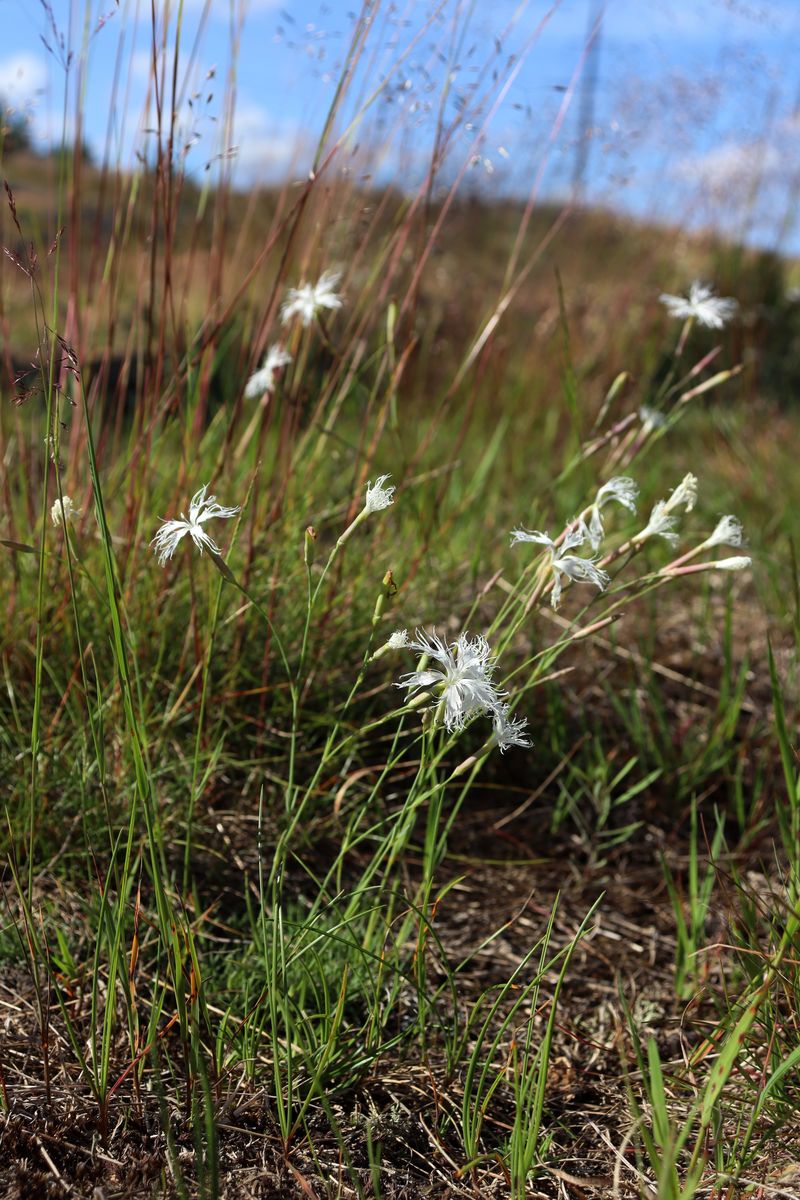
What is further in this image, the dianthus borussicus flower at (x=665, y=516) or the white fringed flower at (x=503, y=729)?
the dianthus borussicus flower at (x=665, y=516)

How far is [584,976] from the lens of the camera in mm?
1463

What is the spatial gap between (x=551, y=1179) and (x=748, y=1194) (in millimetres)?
207

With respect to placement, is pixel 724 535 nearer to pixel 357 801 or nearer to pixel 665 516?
pixel 665 516

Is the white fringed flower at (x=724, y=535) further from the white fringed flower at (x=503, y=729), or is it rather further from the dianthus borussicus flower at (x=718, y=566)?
the white fringed flower at (x=503, y=729)

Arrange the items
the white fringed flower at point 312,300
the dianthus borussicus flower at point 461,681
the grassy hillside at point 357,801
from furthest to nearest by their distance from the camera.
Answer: the white fringed flower at point 312,300
the grassy hillside at point 357,801
the dianthus borussicus flower at point 461,681

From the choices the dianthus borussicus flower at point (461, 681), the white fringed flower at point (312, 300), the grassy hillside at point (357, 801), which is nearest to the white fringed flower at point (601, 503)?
the grassy hillside at point (357, 801)

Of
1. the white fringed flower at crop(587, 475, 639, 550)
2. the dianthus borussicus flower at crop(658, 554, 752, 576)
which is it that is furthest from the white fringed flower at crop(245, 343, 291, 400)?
the dianthus borussicus flower at crop(658, 554, 752, 576)

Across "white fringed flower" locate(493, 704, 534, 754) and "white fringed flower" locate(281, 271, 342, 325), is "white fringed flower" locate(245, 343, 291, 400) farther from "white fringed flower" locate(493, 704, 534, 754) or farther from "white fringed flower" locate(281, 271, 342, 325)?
"white fringed flower" locate(493, 704, 534, 754)

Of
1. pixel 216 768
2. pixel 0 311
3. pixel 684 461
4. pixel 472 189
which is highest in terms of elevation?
pixel 472 189

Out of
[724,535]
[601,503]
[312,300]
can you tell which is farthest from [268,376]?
[724,535]

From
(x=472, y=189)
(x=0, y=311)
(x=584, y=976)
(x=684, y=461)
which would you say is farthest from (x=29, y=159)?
(x=584, y=976)

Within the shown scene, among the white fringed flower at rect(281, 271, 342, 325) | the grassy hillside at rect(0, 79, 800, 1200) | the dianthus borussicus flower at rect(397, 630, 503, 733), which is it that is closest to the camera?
the dianthus borussicus flower at rect(397, 630, 503, 733)

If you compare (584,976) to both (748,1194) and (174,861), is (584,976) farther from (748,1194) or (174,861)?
(174,861)

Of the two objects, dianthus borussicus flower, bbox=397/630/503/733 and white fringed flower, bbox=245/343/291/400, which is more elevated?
white fringed flower, bbox=245/343/291/400
